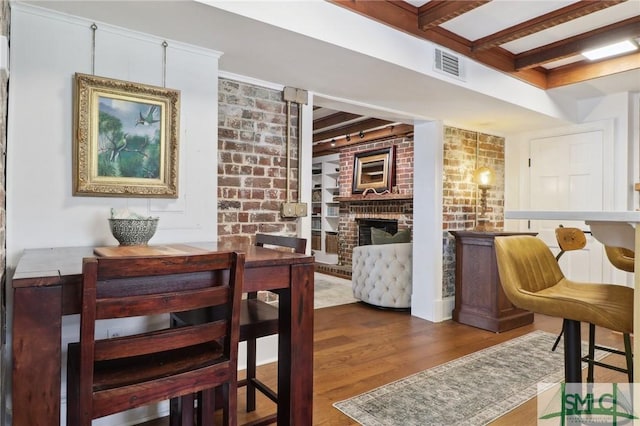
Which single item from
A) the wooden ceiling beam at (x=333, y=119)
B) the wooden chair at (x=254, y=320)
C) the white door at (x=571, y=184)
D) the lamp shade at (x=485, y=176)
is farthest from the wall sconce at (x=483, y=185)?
the wooden chair at (x=254, y=320)

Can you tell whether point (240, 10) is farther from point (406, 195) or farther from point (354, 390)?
point (406, 195)

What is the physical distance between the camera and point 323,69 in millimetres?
2525

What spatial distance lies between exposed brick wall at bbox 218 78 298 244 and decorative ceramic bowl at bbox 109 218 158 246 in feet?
2.41

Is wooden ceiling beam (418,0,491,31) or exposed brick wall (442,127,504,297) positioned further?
exposed brick wall (442,127,504,297)

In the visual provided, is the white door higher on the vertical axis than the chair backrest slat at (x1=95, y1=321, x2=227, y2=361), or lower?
higher

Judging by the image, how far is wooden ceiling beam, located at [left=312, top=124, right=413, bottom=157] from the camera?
217 inches

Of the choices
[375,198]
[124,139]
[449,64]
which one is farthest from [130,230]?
[375,198]

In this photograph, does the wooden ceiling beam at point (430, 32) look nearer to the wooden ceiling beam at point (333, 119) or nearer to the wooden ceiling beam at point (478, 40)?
the wooden ceiling beam at point (478, 40)

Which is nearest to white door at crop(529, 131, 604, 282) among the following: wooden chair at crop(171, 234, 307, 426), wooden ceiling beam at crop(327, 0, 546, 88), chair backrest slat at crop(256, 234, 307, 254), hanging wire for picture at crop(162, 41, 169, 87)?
wooden ceiling beam at crop(327, 0, 546, 88)

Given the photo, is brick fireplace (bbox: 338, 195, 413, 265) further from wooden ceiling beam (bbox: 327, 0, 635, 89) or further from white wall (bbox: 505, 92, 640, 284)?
wooden ceiling beam (bbox: 327, 0, 635, 89)

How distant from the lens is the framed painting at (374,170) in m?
6.13

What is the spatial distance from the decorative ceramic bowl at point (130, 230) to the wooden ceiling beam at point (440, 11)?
2.11 m

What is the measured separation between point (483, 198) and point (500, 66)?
1.67 m

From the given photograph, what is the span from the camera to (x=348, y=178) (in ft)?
23.1
